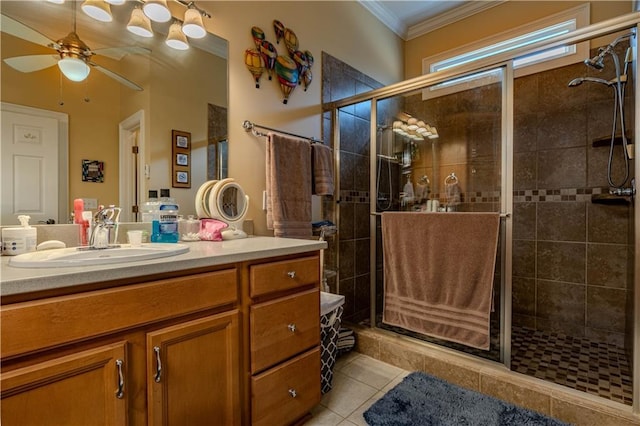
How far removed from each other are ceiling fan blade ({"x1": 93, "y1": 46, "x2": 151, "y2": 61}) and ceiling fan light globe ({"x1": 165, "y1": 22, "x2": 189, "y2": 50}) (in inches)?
5.1

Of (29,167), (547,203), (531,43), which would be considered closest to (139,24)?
(29,167)

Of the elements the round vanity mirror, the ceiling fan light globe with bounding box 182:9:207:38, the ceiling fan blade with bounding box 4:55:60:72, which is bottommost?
the round vanity mirror

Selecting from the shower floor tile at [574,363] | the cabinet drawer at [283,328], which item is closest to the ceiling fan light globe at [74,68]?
the cabinet drawer at [283,328]

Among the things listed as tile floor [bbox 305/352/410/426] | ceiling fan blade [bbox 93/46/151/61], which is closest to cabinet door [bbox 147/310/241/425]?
tile floor [bbox 305/352/410/426]

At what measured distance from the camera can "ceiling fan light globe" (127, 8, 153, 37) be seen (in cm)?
143

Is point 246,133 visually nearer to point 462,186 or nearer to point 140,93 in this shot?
point 140,93

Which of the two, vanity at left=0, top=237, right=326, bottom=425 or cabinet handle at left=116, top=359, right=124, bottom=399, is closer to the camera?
vanity at left=0, top=237, right=326, bottom=425

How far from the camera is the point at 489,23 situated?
2725mm

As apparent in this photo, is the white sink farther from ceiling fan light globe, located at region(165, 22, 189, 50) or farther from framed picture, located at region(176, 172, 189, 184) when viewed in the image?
ceiling fan light globe, located at region(165, 22, 189, 50)

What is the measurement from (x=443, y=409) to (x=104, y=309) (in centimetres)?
154

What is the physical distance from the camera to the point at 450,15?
287 centimetres

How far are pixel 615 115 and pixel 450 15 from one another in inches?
62.8

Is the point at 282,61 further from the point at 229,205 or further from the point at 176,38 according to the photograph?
the point at 229,205

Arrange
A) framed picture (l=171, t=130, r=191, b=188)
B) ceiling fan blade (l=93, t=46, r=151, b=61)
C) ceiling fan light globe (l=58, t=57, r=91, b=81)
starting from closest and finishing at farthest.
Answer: ceiling fan light globe (l=58, t=57, r=91, b=81) → ceiling fan blade (l=93, t=46, r=151, b=61) → framed picture (l=171, t=130, r=191, b=188)
